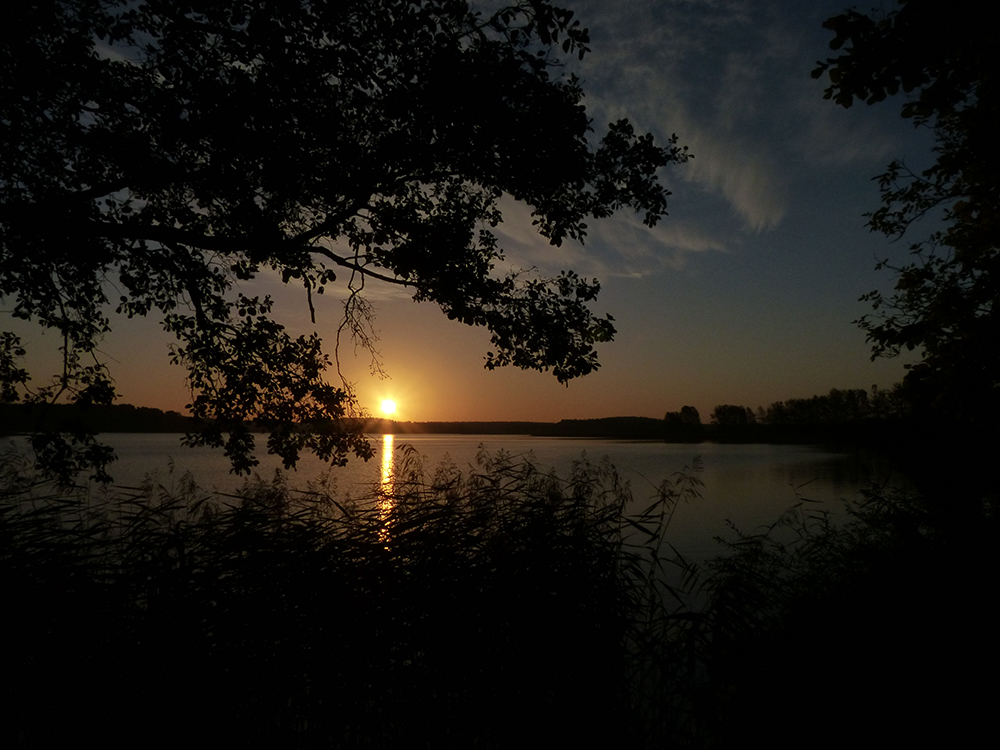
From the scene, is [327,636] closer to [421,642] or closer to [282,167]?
[421,642]

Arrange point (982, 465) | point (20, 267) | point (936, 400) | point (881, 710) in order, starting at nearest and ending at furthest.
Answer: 1. point (881, 710)
2. point (20, 267)
3. point (936, 400)
4. point (982, 465)

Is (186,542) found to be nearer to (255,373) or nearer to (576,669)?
(255,373)

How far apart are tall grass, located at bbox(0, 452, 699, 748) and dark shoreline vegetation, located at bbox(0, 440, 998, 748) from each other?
20mm

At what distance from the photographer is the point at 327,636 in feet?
19.9

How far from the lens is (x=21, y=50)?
6805 millimetres

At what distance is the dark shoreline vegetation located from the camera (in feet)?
18.0

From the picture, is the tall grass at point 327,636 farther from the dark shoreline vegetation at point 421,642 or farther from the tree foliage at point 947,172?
the tree foliage at point 947,172

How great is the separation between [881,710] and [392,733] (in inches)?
201

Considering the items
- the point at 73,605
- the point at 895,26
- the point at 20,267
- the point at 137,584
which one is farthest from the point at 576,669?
the point at 20,267

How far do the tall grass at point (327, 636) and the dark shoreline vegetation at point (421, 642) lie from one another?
0.02 meters

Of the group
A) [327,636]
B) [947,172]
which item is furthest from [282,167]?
[947,172]

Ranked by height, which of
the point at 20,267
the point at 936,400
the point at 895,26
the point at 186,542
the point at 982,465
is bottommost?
the point at 186,542

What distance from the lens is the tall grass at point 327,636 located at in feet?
17.7

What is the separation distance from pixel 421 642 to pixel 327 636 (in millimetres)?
961
